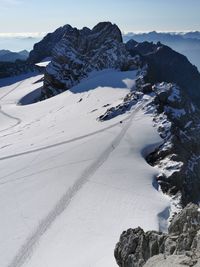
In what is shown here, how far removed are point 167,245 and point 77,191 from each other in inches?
838

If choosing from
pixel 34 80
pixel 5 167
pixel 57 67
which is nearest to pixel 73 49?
pixel 57 67

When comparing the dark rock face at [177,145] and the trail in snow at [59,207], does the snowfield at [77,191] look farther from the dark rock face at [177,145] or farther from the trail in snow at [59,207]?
the dark rock face at [177,145]

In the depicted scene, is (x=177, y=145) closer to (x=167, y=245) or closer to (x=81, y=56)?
(x=167, y=245)

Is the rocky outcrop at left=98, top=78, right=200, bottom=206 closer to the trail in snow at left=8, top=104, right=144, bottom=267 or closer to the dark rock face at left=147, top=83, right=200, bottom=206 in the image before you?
the dark rock face at left=147, top=83, right=200, bottom=206

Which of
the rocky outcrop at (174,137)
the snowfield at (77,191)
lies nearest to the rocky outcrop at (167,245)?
the snowfield at (77,191)

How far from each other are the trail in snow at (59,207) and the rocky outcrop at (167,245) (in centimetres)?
1033

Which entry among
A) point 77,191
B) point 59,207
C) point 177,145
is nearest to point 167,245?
point 59,207

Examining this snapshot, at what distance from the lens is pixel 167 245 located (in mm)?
20953

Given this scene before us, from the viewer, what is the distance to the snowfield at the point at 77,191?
106 feet

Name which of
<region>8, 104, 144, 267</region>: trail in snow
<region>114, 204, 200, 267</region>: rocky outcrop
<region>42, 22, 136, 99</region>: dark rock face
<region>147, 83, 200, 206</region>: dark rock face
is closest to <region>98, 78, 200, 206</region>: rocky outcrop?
<region>147, 83, 200, 206</region>: dark rock face

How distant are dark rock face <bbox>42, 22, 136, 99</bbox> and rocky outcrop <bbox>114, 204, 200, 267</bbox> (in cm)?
9093

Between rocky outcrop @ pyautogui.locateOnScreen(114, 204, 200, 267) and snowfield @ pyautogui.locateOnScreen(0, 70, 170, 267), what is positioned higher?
rocky outcrop @ pyautogui.locateOnScreen(114, 204, 200, 267)

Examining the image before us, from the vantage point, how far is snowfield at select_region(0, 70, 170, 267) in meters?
32.2

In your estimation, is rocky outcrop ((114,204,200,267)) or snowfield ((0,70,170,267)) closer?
rocky outcrop ((114,204,200,267))
